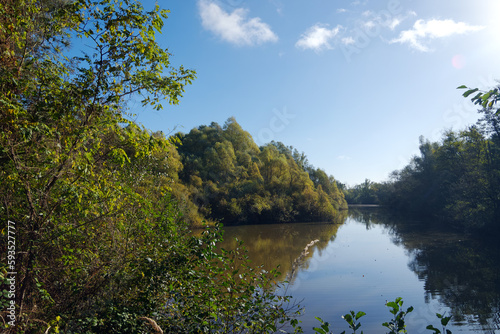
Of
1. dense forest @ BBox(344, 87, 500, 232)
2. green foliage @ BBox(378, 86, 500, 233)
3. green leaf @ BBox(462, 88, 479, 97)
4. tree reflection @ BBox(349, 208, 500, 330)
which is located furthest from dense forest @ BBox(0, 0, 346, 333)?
green foliage @ BBox(378, 86, 500, 233)

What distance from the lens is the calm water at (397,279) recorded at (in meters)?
9.23

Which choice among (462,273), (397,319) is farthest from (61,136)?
(462,273)

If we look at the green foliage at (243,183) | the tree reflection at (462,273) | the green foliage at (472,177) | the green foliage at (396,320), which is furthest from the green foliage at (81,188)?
the green foliage at (243,183)

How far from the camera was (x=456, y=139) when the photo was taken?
107 feet

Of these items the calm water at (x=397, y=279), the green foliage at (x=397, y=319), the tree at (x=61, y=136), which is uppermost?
the tree at (x=61, y=136)

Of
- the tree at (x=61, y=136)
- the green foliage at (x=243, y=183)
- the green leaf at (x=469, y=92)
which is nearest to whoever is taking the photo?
the green leaf at (x=469, y=92)

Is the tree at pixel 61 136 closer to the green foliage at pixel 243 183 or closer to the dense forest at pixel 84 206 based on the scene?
the dense forest at pixel 84 206

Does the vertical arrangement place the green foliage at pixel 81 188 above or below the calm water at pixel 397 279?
above

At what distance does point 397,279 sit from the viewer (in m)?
13.4

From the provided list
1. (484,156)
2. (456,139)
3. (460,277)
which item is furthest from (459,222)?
(460,277)

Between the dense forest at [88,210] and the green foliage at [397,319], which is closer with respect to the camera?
the green foliage at [397,319]

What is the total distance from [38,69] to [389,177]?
228 feet

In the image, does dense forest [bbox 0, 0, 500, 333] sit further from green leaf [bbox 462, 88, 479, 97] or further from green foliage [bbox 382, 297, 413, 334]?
green leaf [bbox 462, 88, 479, 97]

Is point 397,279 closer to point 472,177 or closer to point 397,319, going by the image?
point 397,319
